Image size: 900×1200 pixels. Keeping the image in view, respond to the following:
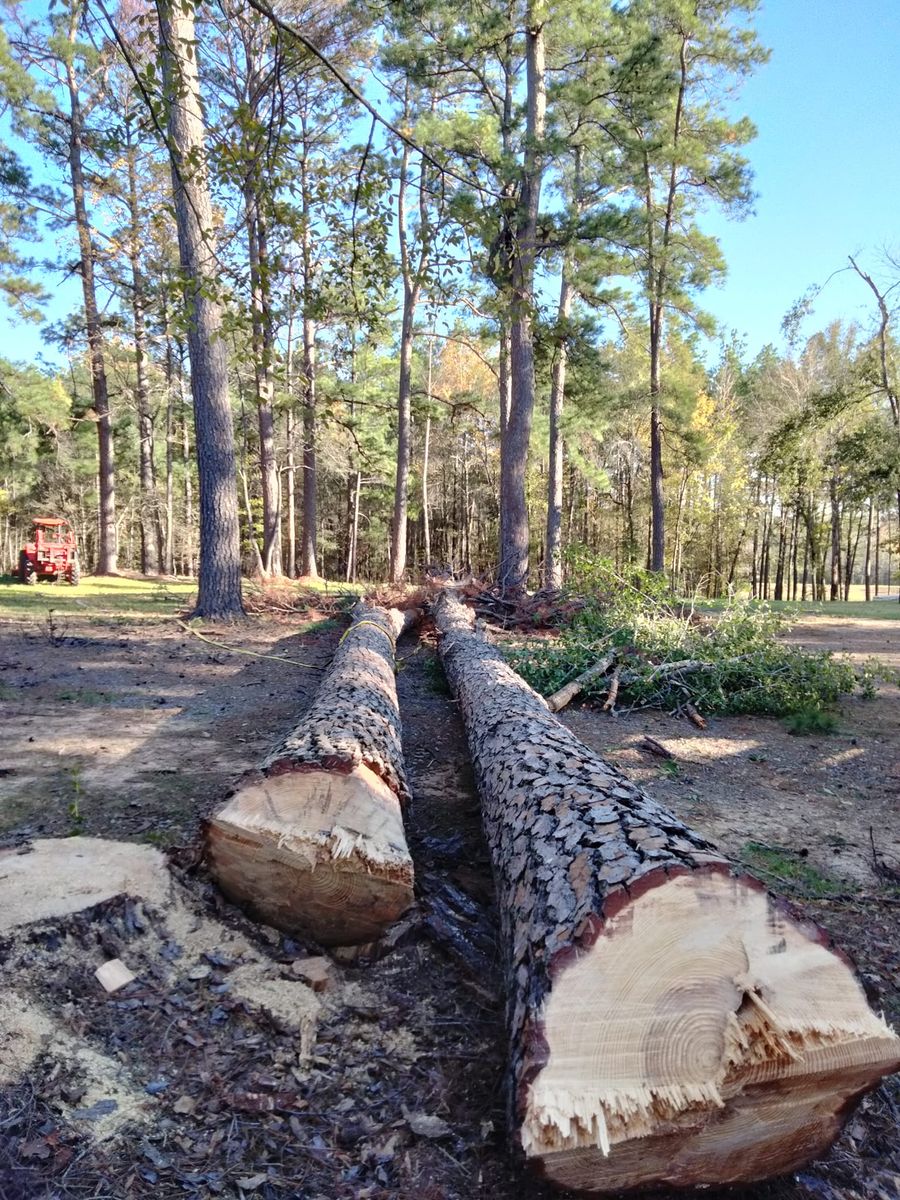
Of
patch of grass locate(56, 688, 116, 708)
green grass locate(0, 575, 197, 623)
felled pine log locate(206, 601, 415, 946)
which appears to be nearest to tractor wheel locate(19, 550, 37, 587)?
green grass locate(0, 575, 197, 623)

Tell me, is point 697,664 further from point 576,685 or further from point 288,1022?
point 288,1022

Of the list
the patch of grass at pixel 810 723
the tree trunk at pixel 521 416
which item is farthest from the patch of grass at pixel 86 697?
the tree trunk at pixel 521 416

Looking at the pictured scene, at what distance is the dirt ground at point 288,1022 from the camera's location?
5.39ft

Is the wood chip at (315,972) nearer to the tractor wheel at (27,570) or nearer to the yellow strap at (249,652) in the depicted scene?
the yellow strap at (249,652)

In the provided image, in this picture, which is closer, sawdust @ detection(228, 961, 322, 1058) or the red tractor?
sawdust @ detection(228, 961, 322, 1058)

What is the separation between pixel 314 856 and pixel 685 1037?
1.30 meters

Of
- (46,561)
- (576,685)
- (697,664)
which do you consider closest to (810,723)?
(697,664)

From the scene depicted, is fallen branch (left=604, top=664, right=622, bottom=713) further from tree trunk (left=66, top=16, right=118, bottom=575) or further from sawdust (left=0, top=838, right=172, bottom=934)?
tree trunk (left=66, top=16, right=118, bottom=575)

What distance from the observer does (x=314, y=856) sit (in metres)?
2.39

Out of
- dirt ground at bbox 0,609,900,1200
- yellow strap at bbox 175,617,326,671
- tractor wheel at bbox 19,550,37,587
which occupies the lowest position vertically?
dirt ground at bbox 0,609,900,1200

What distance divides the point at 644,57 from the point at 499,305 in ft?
38.0

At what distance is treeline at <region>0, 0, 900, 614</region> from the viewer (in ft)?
11.3

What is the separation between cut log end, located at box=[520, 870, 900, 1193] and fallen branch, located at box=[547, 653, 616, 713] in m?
4.15

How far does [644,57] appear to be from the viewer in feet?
38.5
